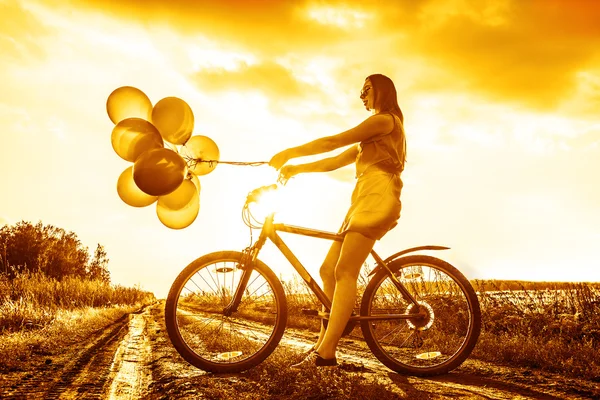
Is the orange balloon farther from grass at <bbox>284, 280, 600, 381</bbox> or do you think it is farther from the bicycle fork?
grass at <bbox>284, 280, 600, 381</bbox>

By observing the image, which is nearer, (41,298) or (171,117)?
(171,117)

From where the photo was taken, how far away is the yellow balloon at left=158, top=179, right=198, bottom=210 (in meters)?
6.57

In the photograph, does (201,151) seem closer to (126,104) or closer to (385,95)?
(126,104)

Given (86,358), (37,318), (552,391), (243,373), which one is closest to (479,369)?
(552,391)

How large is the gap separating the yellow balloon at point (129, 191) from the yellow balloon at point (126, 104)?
2.48 ft

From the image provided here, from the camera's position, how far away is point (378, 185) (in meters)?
4.64

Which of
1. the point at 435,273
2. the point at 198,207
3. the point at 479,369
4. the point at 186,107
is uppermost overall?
the point at 186,107

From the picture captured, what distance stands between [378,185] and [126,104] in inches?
158

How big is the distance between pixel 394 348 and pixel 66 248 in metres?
38.4

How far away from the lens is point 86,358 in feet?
19.8

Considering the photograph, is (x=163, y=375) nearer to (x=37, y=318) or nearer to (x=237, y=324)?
(x=237, y=324)

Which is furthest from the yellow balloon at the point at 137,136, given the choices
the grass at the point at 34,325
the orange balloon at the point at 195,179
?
the grass at the point at 34,325

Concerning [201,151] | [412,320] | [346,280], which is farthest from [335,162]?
[201,151]

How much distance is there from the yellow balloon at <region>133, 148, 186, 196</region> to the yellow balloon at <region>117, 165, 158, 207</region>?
116 cm
